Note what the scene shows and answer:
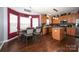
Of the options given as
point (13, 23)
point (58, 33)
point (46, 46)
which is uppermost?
point (13, 23)

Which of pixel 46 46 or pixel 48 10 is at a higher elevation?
pixel 48 10

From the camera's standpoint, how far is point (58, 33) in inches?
82.0

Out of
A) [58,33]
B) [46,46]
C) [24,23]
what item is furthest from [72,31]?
[24,23]

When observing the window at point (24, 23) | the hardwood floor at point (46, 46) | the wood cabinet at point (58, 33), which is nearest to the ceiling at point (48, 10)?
the window at point (24, 23)

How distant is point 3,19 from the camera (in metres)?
1.92

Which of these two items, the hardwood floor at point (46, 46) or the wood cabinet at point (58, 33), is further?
the wood cabinet at point (58, 33)

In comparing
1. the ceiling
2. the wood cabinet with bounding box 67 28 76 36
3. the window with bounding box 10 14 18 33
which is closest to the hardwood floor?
the wood cabinet with bounding box 67 28 76 36

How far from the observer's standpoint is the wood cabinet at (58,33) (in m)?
2.05

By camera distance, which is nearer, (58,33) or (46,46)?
(46,46)

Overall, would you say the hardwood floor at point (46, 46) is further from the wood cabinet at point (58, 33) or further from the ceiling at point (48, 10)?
the ceiling at point (48, 10)

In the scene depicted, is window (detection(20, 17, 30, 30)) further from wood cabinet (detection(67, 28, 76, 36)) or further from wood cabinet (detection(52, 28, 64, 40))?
wood cabinet (detection(67, 28, 76, 36))

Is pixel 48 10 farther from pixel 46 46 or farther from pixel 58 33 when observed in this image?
pixel 46 46
